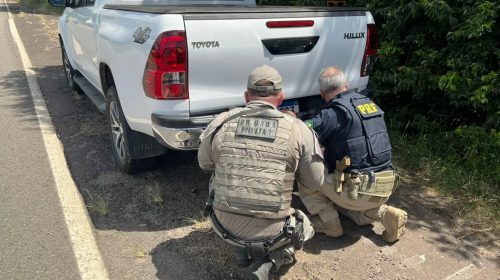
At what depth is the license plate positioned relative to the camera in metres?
3.68

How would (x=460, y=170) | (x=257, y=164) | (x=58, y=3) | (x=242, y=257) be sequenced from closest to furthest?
(x=257, y=164), (x=242, y=257), (x=460, y=170), (x=58, y=3)

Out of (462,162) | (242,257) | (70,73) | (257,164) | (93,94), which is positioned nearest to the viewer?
(257,164)

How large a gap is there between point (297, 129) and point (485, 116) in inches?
108

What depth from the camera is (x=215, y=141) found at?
Answer: 8.86 ft

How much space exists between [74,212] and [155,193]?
0.67 meters

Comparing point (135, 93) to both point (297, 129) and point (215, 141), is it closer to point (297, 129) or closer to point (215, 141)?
point (215, 141)

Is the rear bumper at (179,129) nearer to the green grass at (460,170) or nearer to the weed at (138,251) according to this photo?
the weed at (138,251)

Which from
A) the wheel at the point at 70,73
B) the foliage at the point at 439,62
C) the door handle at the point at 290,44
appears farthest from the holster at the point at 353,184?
the wheel at the point at 70,73

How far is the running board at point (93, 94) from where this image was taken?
183 inches

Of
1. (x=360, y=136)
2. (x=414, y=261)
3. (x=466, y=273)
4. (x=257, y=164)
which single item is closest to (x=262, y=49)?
(x=360, y=136)

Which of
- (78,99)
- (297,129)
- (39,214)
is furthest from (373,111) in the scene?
(78,99)

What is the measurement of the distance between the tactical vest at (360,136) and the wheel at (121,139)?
5.87 ft

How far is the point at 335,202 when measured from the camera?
335 cm

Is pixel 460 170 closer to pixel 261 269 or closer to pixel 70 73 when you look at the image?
pixel 261 269
